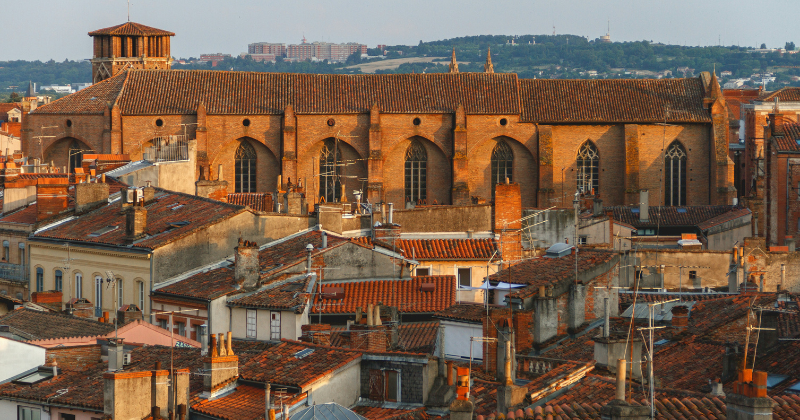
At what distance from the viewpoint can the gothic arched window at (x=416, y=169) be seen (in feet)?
255

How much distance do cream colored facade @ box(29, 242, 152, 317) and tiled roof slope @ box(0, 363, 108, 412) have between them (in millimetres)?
9965

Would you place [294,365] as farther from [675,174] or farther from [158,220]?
[675,174]

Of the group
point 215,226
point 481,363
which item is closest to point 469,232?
point 215,226

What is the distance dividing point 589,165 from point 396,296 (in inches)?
1758

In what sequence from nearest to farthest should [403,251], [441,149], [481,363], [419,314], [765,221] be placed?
[481,363] → [419,314] → [403,251] → [765,221] → [441,149]

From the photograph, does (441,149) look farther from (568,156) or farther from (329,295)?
(329,295)

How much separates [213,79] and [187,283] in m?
42.5

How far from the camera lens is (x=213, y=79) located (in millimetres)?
78312

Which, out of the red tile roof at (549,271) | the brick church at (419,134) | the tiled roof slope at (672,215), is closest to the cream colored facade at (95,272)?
the red tile roof at (549,271)

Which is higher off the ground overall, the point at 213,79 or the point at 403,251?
the point at 213,79

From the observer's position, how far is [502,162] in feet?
257

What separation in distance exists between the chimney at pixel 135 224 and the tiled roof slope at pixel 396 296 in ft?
23.8

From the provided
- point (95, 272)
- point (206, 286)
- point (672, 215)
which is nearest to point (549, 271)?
point (206, 286)

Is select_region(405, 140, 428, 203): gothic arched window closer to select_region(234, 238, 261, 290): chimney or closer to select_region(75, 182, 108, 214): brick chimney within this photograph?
select_region(75, 182, 108, 214): brick chimney
